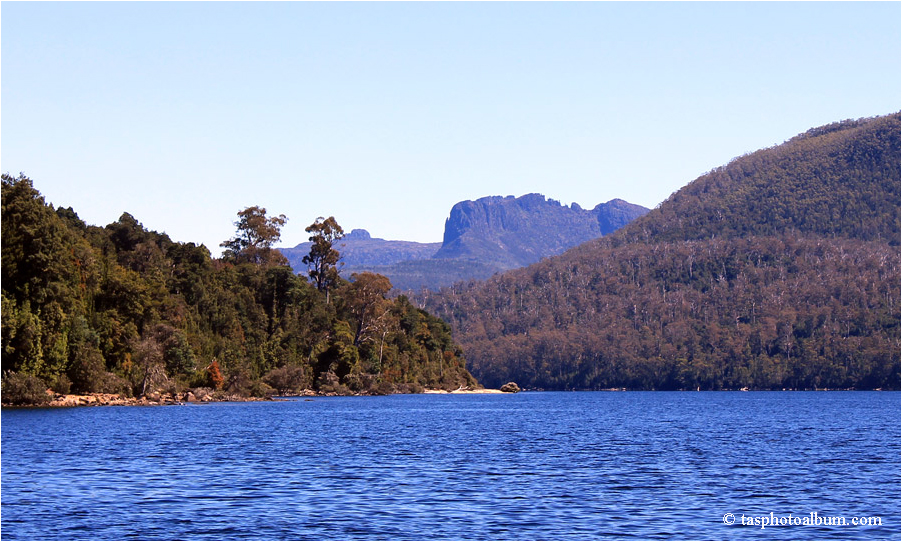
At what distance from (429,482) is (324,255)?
119388 mm

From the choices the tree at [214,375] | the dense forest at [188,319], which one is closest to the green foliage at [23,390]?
the dense forest at [188,319]

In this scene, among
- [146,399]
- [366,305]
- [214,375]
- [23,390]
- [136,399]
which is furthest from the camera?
[366,305]

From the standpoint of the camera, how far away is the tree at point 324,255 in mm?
154375

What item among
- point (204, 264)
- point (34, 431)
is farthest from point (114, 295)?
point (34, 431)

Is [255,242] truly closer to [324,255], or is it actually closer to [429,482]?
[324,255]

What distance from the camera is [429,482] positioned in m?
37.8

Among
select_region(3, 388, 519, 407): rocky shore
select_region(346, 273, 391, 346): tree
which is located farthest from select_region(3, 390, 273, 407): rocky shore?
select_region(346, 273, 391, 346): tree

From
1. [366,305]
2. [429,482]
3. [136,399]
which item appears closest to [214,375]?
[136,399]

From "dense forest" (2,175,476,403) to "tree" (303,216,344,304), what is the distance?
0.63 feet

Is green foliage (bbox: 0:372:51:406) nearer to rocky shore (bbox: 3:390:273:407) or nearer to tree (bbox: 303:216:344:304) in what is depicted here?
rocky shore (bbox: 3:390:273:407)

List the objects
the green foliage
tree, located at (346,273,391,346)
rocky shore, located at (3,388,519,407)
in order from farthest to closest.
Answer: tree, located at (346,273,391,346), rocky shore, located at (3,388,519,407), the green foliage

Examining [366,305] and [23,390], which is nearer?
[23,390]

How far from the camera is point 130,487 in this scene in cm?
3578

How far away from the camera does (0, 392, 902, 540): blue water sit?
93.8 ft
